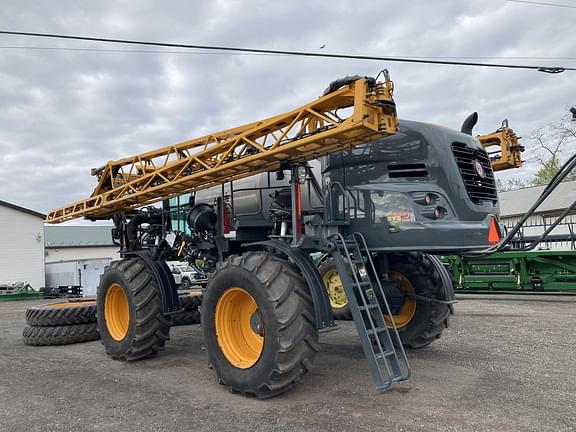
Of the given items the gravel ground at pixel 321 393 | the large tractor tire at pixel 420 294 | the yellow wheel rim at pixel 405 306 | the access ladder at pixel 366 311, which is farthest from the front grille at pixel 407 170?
the gravel ground at pixel 321 393

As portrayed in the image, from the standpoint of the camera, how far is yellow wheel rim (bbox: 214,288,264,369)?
18.0ft

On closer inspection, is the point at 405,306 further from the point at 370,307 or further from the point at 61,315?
the point at 61,315

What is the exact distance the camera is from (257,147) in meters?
5.57

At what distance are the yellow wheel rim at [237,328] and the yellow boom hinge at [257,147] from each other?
4.97 ft

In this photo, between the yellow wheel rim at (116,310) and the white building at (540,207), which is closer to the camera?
the yellow wheel rim at (116,310)

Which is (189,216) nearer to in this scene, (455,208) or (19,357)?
(19,357)

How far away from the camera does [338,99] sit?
4.88 metres

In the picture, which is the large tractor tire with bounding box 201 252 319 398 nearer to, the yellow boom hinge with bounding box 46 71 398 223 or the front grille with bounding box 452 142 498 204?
the yellow boom hinge with bounding box 46 71 398 223

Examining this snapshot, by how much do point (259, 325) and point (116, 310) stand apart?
3.39m

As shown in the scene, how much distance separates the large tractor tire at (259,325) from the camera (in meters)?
4.83

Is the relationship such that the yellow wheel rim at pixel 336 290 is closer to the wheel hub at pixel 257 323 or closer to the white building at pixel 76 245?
the wheel hub at pixel 257 323

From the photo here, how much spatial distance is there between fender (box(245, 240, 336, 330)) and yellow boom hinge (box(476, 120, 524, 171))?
3471mm

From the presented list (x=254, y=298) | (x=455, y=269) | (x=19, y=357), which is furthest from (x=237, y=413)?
(x=455, y=269)

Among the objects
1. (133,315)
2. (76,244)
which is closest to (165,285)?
(133,315)
